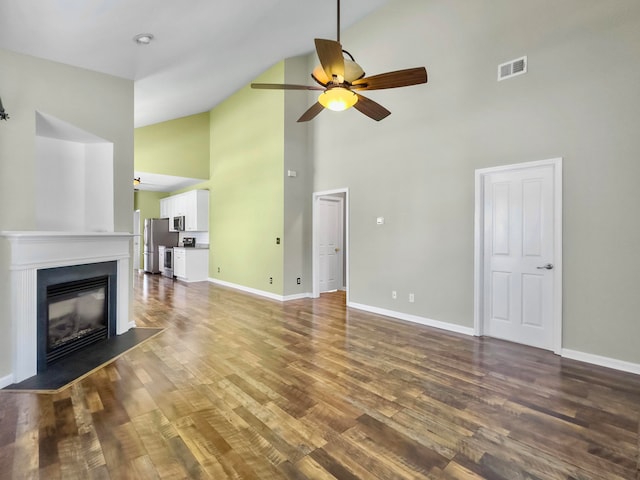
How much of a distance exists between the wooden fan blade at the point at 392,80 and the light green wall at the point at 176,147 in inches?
Result: 247

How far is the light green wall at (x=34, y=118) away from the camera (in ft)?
9.12

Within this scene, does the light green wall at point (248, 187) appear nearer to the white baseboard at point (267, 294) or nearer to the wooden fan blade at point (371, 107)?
the white baseboard at point (267, 294)

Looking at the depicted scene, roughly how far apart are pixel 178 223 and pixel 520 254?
8.27 metres

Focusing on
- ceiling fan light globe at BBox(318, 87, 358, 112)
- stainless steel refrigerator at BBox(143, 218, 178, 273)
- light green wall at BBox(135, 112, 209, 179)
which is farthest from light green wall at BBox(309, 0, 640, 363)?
stainless steel refrigerator at BBox(143, 218, 178, 273)

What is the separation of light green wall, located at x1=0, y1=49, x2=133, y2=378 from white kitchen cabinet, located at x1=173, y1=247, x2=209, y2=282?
14.1 feet

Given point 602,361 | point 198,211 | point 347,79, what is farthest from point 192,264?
point 602,361

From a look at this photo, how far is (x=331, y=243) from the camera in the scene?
7039mm

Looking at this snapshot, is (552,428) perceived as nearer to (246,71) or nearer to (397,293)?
(397,293)

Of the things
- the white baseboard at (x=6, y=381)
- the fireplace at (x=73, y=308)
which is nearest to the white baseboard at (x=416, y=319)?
the fireplace at (x=73, y=308)

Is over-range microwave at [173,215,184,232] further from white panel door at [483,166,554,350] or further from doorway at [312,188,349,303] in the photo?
white panel door at [483,166,554,350]

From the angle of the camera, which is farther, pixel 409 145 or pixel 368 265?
pixel 368 265

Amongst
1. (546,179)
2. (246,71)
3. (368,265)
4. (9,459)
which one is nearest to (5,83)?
(9,459)

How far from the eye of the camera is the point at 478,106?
3979mm

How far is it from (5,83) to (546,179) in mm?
5262
